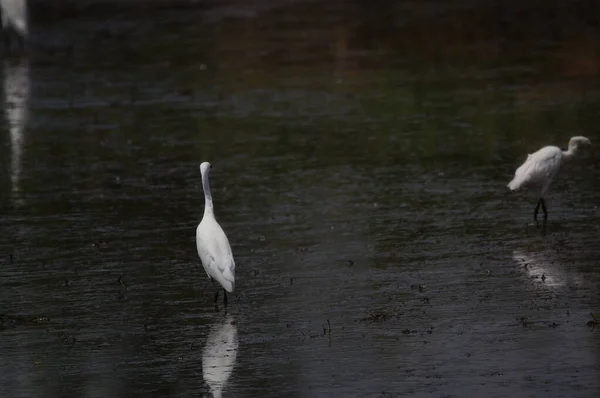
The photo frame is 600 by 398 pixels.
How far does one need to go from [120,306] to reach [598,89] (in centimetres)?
1335

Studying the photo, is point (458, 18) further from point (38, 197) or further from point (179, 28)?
point (38, 197)

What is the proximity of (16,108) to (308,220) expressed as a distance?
1103 centimetres

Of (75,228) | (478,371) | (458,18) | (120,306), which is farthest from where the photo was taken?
(458,18)

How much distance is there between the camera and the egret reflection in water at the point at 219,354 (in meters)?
10.5

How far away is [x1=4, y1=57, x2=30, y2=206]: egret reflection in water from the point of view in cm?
2005

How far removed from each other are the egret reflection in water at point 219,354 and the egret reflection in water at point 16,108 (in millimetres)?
6785

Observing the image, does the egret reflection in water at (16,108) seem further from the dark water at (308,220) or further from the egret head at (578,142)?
the egret head at (578,142)

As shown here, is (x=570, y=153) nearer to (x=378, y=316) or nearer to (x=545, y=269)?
(x=545, y=269)

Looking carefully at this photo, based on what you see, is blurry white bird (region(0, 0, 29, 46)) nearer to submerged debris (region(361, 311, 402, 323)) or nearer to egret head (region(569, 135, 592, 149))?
egret head (region(569, 135, 592, 149))

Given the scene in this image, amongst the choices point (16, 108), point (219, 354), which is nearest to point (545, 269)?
point (219, 354)

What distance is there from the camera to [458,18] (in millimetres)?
35688

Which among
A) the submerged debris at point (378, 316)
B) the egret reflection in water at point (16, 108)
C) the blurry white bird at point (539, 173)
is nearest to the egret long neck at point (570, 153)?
the blurry white bird at point (539, 173)

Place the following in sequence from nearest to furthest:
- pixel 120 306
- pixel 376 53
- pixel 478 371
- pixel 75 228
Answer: pixel 478 371 → pixel 120 306 → pixel 75 228 → pixel 376 53

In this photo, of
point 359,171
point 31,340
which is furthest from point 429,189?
point 31,340
